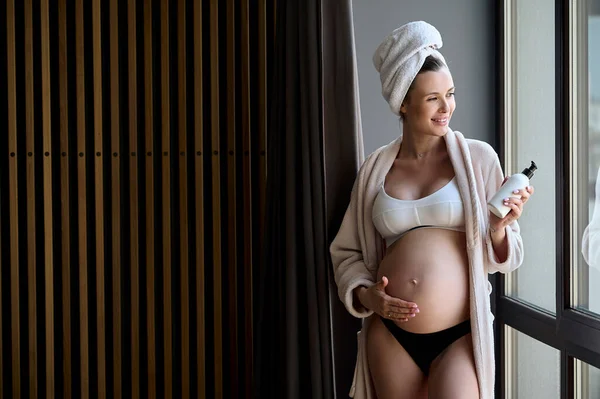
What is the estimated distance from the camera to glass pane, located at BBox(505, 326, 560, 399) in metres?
2.73

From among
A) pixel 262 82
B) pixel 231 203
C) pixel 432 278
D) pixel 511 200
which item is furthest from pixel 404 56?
pixel 231 203

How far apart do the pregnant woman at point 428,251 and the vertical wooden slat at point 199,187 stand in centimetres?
124

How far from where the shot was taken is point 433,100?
6.92 ft

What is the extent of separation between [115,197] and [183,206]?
34 centimetres

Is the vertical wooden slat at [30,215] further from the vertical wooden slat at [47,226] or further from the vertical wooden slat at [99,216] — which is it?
the vertical wooden slat at [99,216]

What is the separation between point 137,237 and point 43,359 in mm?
762

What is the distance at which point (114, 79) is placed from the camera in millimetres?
3309

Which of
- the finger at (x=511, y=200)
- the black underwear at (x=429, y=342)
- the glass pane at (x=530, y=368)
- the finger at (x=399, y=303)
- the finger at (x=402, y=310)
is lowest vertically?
the glass pane at (x=530, y=368)

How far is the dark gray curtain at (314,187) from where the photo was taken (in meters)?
2.41

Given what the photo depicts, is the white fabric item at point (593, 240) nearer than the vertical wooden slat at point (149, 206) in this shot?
Yes

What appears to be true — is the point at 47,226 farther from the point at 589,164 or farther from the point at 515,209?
the point at 589,164

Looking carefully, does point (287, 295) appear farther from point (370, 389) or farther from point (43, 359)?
point (43, 359)

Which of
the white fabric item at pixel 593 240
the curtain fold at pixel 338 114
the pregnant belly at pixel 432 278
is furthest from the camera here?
the curtain fold at pixel 338 114

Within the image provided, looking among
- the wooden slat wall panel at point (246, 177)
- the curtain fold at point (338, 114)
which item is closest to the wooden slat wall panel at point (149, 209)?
the wooden slat wall panel at point (246, 177)
